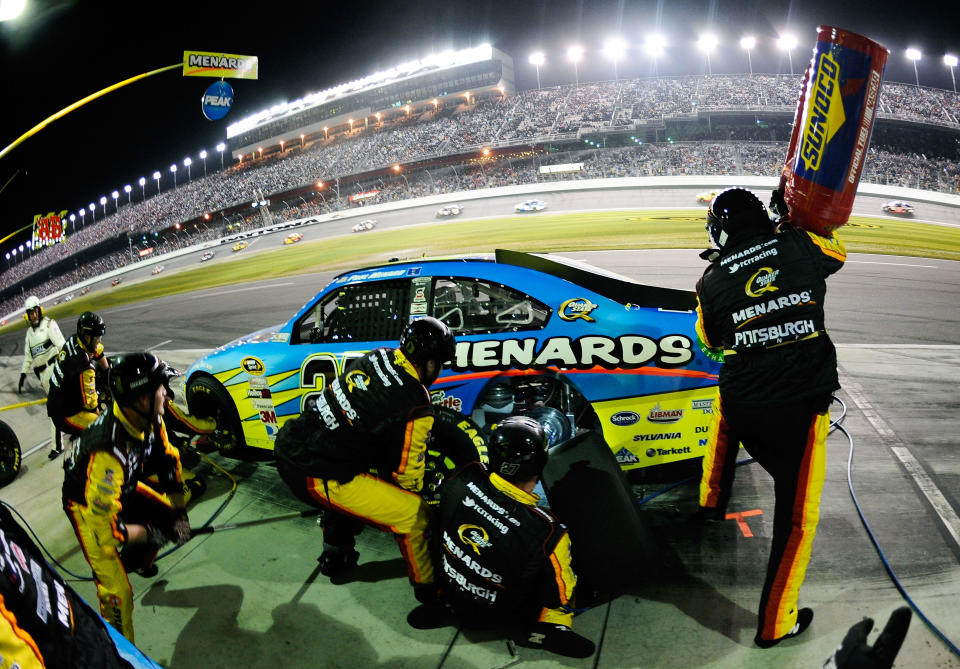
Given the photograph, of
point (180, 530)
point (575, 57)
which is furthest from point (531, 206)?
point (180, 530)

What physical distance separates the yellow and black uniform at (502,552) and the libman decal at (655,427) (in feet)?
4.33

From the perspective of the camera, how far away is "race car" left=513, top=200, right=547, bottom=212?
2705cm

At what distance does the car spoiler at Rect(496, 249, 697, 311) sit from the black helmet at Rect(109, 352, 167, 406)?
2.37 metres

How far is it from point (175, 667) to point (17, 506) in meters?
3.19

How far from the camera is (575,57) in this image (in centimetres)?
3791

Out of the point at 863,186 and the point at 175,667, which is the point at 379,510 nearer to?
the point at 175,667

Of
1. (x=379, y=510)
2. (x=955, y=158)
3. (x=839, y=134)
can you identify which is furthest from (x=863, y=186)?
(x=379, y=510)

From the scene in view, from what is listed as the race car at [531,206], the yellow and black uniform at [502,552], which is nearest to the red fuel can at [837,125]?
the yellow and black uniform at [502,552]

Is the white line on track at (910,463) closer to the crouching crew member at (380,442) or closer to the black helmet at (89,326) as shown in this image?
the crouching crew member at (380,442)

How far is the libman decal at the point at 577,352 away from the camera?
3.45 meters

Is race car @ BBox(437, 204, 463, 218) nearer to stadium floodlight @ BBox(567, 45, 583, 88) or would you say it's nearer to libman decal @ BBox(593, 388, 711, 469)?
stadium floodlight @ BBox(567, 45, 583, 88)

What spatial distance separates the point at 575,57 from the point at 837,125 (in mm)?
39881

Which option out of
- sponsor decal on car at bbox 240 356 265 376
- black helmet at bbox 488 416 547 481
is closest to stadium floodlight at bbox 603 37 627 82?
sponsor decal on car at bbox 240 356 265 376

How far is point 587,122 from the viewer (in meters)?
36.3
